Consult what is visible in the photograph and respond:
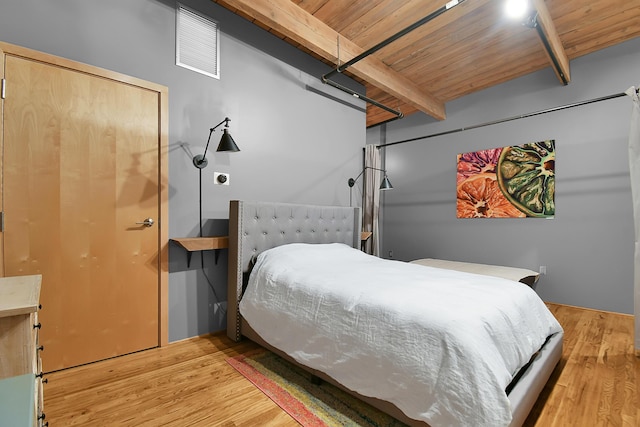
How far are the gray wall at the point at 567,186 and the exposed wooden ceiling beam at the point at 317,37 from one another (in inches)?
48.2

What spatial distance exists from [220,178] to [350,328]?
185cm

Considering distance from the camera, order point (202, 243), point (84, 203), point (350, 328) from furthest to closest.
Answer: point (202, 243)
point (84, 203)
point (350, 328)

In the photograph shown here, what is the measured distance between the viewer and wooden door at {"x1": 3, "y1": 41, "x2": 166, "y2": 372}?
1829mm

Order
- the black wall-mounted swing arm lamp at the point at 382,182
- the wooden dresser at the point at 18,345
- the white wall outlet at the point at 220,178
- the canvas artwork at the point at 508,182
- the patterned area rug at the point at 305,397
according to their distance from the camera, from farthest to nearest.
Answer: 1. the black wall-mounted swing arm lamp at the point at 382,182
2. the canvas artwork at the point at 508,182
3. the white wall outlet at the point at 220,178
4. the patterned area rug at the point at 305,397
5. the wooden dresser at the point at 18,345

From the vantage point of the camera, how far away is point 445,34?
299 centimetres

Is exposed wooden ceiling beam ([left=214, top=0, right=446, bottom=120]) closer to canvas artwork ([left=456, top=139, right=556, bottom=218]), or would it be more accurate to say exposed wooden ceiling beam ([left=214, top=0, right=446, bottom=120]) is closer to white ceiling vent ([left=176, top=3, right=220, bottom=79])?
white ceiling vent ([left=176, top=3, right=220, bottom=79])

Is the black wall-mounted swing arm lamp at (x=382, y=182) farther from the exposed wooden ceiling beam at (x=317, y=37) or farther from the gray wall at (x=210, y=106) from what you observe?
the exposed wooden ceiling beam at (x=317, y=37)

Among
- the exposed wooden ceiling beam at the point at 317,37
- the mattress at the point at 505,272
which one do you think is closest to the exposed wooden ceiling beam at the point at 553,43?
the exposed wooden ceiling beam at the point at 317,37

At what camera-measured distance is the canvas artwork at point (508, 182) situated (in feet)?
12.0

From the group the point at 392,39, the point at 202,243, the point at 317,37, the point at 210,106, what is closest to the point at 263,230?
the point at 202,243

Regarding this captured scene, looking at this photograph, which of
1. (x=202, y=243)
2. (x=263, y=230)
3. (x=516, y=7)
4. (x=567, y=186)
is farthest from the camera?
(x=567, y=186)

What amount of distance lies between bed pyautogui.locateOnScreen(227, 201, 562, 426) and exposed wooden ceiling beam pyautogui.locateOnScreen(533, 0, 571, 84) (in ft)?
Answer: 7.82

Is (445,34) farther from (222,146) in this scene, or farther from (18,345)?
(18,345)

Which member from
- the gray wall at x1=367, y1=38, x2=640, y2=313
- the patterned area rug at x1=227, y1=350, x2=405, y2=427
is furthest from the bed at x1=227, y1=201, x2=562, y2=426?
the gray wall at x1=367, y1=38, x2=640, y2=313
